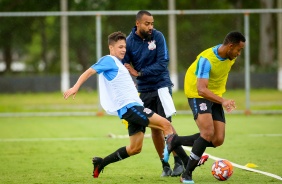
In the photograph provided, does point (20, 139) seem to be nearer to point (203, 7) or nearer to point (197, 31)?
point (197, 31)

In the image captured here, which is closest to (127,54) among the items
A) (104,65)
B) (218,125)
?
(104,65)

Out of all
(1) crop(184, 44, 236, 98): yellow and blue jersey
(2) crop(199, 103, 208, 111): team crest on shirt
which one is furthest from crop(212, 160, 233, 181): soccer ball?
(1) crop(184, 44, 236, 98): yellow and blue jersey

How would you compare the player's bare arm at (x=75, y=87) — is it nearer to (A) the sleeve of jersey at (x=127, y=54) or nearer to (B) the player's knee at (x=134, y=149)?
(B) the player's knee at (x=134, y=149)

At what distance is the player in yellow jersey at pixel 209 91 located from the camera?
857 cm

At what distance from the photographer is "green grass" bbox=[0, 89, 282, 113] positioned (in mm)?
21969

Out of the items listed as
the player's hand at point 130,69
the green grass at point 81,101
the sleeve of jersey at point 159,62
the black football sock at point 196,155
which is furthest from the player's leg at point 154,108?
the green grass at point 81,101

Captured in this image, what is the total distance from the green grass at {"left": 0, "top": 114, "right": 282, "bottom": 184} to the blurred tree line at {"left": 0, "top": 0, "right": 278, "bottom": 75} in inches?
110

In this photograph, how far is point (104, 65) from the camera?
8836 mm

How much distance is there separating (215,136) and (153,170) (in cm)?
146

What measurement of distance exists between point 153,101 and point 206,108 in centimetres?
125

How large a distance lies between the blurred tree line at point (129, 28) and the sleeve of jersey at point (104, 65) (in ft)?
35.8

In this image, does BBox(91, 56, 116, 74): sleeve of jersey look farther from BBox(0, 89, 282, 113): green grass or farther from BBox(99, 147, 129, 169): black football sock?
BBox(0, 89, 282, 113): green grass

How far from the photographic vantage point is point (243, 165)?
34.3 feet

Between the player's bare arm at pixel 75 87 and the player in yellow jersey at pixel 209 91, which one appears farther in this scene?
the player in yellow jersey at pixel 209 91
